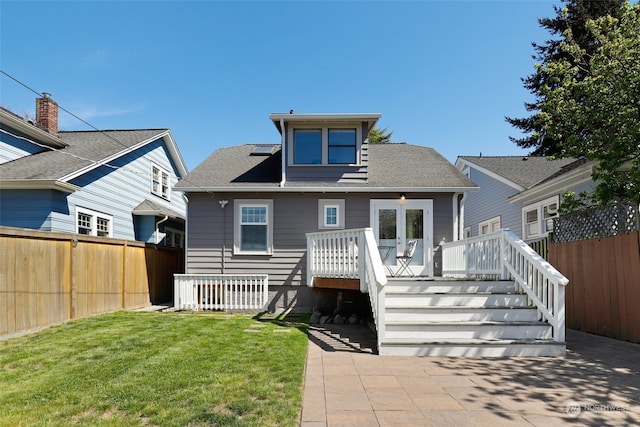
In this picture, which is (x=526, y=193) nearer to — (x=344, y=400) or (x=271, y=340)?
(x=271, y=340)

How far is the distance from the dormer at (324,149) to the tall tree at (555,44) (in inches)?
403

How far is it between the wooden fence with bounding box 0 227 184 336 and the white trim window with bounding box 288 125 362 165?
197 inches

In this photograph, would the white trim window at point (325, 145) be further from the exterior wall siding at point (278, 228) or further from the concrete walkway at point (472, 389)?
the concrete walkway at point (472, 389)

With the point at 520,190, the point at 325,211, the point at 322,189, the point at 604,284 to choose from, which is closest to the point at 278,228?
the point at 325,211

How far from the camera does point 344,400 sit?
10.6 feet

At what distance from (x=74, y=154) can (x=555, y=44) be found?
74.3ft

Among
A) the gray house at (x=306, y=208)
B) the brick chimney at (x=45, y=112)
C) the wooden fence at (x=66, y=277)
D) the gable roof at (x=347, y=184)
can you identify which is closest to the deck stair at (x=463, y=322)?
the gray house at (x=306, y=208)

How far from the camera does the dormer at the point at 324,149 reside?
9.48m

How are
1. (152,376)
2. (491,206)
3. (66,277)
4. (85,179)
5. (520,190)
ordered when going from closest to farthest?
(152,376) → (66,277) → (85,179) → (520,190) → (491,206)

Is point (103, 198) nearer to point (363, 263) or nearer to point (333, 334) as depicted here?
point (333, 334)

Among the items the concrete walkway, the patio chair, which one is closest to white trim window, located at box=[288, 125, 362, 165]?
the patio chair

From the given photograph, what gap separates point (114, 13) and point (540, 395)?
469 inches

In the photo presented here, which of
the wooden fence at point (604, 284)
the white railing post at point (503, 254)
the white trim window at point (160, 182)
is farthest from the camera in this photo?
the white trim window at point (160, 182)

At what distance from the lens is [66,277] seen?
A: 6887 mm
